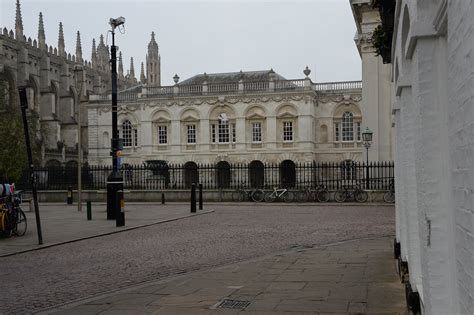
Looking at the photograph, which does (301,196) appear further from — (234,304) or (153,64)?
(153,64)

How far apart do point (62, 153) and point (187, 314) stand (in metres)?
59.7

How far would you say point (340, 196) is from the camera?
97.3ft

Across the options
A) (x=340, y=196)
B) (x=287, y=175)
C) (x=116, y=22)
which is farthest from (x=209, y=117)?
(x=116, y=22)

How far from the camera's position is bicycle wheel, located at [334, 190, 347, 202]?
1158 inches

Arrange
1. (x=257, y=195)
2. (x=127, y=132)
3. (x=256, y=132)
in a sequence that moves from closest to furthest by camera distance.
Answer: (x=257, y=195), (x=256, y=132), (x=127, y=132)

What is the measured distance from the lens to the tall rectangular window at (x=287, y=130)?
57134mm

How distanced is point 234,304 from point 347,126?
51651mm

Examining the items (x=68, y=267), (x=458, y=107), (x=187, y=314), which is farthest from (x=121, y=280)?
(x=458, y=107)

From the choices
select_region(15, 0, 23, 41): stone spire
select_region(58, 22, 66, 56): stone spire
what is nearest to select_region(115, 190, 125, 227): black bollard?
select_region(15, 0, 23, 41): stone spire

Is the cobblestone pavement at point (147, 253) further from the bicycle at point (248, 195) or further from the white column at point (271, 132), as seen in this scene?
the white column at point (271, 132)

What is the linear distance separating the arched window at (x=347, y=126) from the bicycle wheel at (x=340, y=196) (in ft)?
90.4

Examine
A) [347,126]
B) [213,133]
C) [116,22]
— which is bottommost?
[213,133]

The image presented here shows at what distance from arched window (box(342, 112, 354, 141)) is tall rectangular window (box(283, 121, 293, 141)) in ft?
17.2

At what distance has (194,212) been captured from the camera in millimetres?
22266
